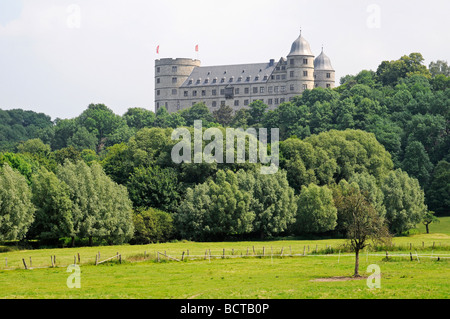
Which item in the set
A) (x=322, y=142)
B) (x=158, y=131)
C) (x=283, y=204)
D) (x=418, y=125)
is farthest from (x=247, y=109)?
(x=283, y=204)

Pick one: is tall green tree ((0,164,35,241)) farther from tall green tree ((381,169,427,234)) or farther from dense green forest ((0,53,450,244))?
tall green tree ((381,169,427,234))

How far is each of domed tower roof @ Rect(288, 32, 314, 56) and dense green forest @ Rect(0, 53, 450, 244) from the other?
122ft

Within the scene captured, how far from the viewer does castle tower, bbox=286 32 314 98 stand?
647 feet

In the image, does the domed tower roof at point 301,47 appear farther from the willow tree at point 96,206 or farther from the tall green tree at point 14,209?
the tall green tree at point 14,209

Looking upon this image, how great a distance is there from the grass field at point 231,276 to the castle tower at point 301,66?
429ft

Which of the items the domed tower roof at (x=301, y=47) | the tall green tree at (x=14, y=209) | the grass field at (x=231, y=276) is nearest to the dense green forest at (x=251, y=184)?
the tall green tree at (x=14, y=209)

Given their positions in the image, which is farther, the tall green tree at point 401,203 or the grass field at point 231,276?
the tall green tree at point 401,203

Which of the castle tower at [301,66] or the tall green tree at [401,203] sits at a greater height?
the castle tower at [301,66]

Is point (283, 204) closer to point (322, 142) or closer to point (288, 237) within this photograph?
point (288, 237)

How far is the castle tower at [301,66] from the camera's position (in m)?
197

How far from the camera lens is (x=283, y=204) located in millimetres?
94938

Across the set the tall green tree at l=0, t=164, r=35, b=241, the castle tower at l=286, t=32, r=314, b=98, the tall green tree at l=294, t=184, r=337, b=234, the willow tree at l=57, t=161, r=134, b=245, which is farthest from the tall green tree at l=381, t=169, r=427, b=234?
the castle tower at l=286, t=32, r=314, b=98

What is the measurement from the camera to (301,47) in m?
198

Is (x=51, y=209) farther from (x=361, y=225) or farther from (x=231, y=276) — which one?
(x=361, y=225)
